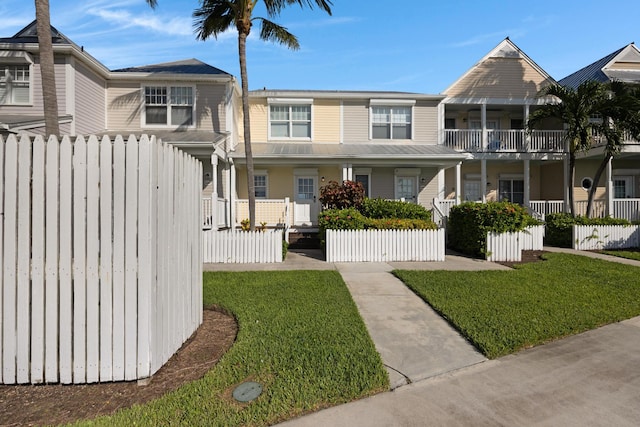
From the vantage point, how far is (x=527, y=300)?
18.6ft

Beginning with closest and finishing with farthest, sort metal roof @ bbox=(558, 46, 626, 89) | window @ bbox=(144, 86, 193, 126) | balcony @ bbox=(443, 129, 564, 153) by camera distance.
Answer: window @ bbox=(144, 86, 193, 126) → balcony @ bbox=(443, 129, 564, 153) → metal roof @ bbox=(558, 46, 626, 89)

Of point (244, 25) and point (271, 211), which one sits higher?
point (244, 25)

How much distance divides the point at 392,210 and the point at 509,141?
902 cm

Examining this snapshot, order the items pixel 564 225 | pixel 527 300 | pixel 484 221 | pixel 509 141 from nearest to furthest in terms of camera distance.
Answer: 1. pixel 527 300
2. pixel 484 221
3. pixel 564 225
4. pixel 509 141

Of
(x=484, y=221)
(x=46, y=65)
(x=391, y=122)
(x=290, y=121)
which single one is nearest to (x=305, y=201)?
(x=290, y=121)

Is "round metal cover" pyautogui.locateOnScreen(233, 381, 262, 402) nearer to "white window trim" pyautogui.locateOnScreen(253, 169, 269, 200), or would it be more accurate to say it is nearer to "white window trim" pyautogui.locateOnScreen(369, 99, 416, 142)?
"white window trim" pyautogui.locateOnScreen(253, 169, 269, 200)

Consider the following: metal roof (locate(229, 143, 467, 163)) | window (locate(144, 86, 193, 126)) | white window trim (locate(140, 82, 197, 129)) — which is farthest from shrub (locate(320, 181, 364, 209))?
window (locate(144, 86, 193, 126))

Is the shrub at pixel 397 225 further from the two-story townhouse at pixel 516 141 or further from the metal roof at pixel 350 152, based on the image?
the two-story townhouse at pixel 516 141

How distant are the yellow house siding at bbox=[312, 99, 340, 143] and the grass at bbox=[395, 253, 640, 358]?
9.73m

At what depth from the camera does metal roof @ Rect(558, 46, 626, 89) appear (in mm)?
17261

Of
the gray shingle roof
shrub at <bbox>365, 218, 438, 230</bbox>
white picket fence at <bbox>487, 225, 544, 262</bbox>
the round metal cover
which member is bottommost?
the round metal cover

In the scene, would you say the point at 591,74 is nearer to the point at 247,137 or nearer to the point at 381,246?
the point at 381,246

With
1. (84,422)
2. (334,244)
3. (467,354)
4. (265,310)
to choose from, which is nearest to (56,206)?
(84,422)

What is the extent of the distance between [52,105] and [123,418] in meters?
7.88
